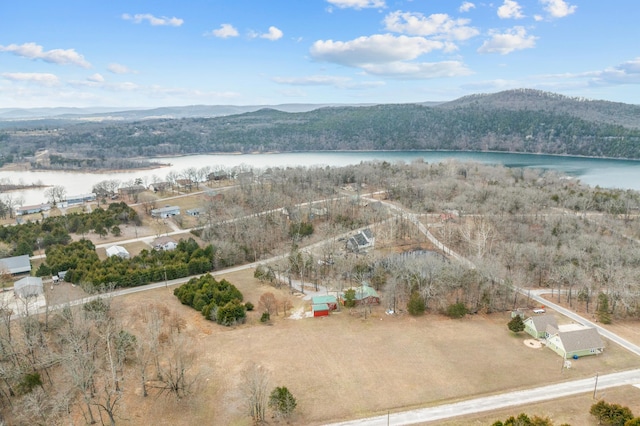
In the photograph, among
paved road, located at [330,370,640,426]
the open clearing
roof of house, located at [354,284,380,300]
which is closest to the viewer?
paved road, located at [330,370,640,426]

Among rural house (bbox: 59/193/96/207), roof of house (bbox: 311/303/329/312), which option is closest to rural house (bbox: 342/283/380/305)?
roof of house (bbox: 311/303/329/312)

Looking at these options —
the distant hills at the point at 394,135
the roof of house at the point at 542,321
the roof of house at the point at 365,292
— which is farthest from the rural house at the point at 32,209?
the roof of house at the point at 542,321

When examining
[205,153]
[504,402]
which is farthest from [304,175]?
[205,153]

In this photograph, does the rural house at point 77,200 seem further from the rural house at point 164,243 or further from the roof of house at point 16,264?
the roof of house at point 16,264

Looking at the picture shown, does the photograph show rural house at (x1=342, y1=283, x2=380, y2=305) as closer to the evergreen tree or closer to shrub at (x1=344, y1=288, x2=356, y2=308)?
shrub at (x1=344, y1=288, x2=356, y2=308)

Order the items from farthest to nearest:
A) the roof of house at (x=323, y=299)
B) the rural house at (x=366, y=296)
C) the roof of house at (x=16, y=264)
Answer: the roof of house at (x=16, y=264), the rural house at (x=366, y=296), the roof of house at (x=323, y=299)

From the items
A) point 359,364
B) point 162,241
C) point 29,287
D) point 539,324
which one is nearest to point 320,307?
point 359,364

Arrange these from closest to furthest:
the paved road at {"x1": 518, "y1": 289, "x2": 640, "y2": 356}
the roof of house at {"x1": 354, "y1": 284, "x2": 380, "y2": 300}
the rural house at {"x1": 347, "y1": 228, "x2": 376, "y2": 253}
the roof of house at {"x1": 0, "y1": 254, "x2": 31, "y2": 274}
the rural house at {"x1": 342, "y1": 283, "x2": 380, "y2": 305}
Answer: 1. the paved road at {"x1": 518, "y1": 289, "x2": 640, "y2": 356}
2. the rural house at {"x1": 342, "y1": 283, "x2": 380, "y2": 305}
3. the roof of house at {"x1": 354, "y1": 284, "x2": 380, "y2": 300}
4. the roof of house at {"x1": 0, "y1": 254, "x2": 31, "y2": 274}
5. the rural house at {"x1": 347, "y1": 228, "x2": 376, "y2": 253}
